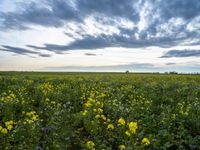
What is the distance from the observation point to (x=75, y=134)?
19.4ft

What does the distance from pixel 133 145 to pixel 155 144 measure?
730 mm

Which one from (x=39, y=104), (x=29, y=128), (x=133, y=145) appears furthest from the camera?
(x=39, y=104)

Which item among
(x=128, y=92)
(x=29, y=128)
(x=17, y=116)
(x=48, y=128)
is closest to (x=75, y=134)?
(x=48, y=128)

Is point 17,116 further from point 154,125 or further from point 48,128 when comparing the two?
point 154,125

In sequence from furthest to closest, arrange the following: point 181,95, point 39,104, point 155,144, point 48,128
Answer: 1. point 181,95
2. point 39,104
3. point 48,128
4. point 155,144

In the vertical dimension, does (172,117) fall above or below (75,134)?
above

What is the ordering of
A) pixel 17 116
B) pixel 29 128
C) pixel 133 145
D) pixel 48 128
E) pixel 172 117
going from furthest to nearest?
pixel 17 116
pixel 172 117
pixel 48 128
pixel 29 128
pixel 133 145

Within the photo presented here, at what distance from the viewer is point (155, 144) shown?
4.89 m

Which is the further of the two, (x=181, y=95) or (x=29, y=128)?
(x=181, y=95)

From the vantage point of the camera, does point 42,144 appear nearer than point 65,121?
Yes

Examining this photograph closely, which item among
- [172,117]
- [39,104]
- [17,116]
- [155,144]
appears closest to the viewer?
[155,144]

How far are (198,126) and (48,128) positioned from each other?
4.26m

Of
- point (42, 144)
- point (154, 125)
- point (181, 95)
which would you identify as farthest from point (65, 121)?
point (181, 95)

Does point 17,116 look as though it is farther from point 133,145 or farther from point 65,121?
point 133,145
